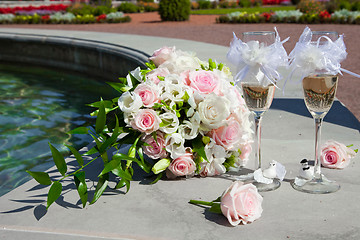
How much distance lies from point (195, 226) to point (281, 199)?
471 millimetres

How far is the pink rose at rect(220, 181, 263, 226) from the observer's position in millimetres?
1868

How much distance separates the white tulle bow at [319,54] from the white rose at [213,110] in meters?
0.42

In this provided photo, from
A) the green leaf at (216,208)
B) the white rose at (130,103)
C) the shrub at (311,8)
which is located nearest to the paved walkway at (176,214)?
the green leaf at (216,208)

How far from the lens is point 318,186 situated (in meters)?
2.21

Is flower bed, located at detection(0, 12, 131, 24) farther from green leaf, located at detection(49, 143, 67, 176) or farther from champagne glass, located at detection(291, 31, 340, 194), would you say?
champagne glass, located at detection(291, 31, 340, 194)

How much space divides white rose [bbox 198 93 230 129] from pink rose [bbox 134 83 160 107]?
22cm

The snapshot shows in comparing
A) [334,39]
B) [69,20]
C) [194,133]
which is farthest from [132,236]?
[69,20]

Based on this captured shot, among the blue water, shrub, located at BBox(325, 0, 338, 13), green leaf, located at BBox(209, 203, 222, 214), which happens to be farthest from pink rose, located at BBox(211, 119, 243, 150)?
shrub, located at BBox(325, 0, 338, 13)

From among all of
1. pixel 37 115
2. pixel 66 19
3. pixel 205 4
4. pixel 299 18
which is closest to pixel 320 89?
pixel 37 115

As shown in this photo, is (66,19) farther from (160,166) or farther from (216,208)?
(216,208)

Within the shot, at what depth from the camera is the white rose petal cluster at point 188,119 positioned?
2264 millimetres

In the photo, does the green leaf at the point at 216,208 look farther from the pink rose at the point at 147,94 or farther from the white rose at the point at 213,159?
the pink rose at the point at 147,94

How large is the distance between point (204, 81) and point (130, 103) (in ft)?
1.29

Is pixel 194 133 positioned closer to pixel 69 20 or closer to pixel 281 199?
pixel 281 199
